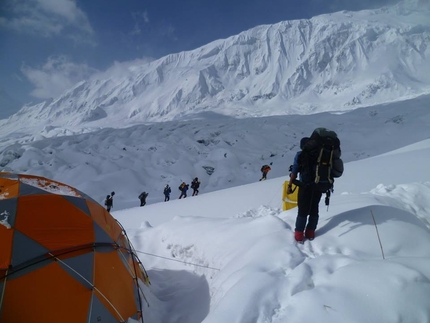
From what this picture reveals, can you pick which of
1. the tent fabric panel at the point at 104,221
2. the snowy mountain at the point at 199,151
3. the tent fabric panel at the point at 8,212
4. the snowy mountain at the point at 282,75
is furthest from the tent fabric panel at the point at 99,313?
the snowy mountain at the point at 282,75

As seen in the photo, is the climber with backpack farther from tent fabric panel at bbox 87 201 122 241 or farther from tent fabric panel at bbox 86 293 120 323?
tent fabric panel at bbox 87 201 122 241

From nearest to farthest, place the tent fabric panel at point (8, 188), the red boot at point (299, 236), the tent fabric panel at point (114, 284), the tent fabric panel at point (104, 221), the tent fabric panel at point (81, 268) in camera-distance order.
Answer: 1. the tent fabric panel at point (81, 268)
2. the tent fabric panel at point (114, 284)
3. the tent fabric panel at point (8, 188)
4. the red boot at point (299, 236)
5. the tent fabric panel at point (104, 221)

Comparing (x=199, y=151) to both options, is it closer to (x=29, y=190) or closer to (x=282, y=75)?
(x=29, y=190)

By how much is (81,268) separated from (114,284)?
16.7 inches

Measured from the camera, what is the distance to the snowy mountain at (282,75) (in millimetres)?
75875

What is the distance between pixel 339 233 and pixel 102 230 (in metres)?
2.98

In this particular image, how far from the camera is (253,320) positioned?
6.23 ft

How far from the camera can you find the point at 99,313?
2.45 m

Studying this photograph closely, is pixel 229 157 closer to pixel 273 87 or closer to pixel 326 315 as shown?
pixel 326 315

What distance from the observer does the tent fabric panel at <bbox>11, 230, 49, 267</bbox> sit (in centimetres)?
235

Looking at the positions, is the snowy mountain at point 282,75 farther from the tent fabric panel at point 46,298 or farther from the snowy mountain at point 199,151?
the tent fabric panel at point 46,298

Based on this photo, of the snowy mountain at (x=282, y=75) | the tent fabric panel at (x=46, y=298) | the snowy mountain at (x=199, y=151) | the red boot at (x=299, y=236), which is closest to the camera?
the tent fabric panel at (x=46, y=298)

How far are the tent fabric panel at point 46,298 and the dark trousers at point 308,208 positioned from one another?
2.53 meters

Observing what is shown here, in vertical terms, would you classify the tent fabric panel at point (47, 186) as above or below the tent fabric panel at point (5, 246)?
above
